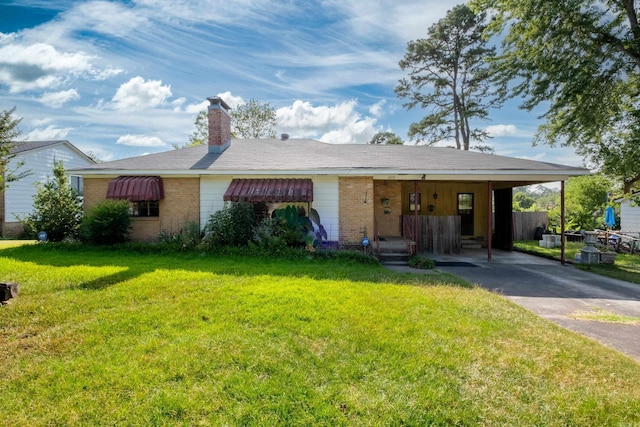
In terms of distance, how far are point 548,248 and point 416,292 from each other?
45.3 feet

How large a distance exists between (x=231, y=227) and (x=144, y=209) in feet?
15.5

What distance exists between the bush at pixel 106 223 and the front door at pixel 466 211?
54.1 feet

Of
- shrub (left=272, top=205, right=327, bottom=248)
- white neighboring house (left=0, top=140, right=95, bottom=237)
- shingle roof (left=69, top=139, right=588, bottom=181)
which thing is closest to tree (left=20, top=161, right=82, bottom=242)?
shingle roof (left=69, top=139, right=588, bottom=181)

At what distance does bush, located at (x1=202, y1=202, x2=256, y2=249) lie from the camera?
1207 cm

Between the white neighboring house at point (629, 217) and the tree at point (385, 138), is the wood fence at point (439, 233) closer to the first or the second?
the white neighboring house at point (629, 217)

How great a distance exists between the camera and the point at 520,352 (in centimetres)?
445

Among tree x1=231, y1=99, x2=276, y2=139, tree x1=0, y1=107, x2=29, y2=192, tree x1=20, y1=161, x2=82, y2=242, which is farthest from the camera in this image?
tree x1=231, y1=99, x2=276, y2=139

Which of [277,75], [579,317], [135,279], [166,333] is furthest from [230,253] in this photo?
[277,75]

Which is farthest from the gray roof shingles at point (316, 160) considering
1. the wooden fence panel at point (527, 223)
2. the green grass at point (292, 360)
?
the wooden fence panel at point (527, 223)

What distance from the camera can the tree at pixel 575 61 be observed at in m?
13.5

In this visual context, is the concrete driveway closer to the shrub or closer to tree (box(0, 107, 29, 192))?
the shrub

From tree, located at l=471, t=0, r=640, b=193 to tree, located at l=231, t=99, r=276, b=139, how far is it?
24802 millimetres

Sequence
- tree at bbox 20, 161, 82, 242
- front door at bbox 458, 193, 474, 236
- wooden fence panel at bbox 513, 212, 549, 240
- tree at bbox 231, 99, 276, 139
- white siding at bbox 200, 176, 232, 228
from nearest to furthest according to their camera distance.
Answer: tree at bbox 20, 161, 82, 242
white siding at bbox 200, 176, 232, 228
front door at bbox 458, 193, 474, 236
wooden fence panel at bbox 513, 212, 549, 240
tree at bbox 231, 99, 276, 139

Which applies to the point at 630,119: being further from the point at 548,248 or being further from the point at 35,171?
the point at 35,171
